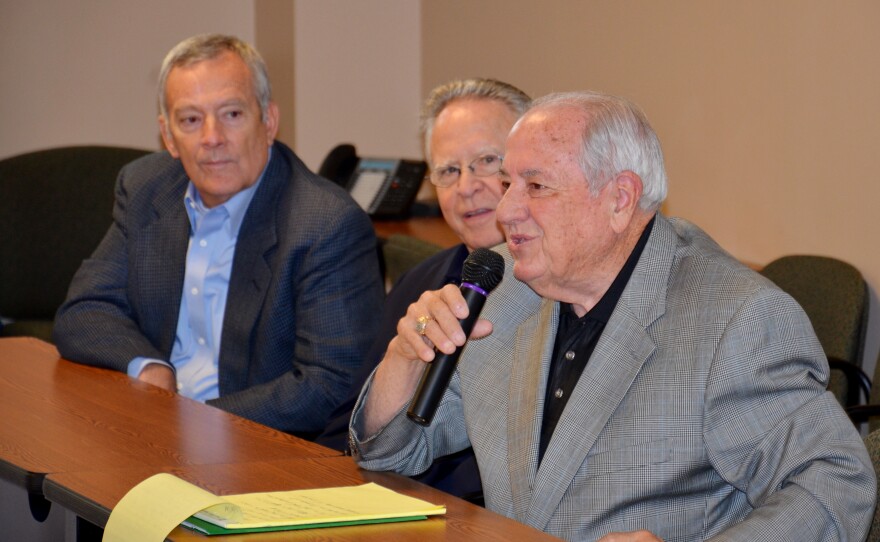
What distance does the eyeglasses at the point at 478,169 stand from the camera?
3125 mm

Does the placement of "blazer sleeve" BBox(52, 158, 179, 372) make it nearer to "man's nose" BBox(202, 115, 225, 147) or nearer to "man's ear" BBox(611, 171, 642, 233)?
"man's nose" BBox(202, 115, 225, 147)

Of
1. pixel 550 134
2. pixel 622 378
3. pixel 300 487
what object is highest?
pixel 550 134

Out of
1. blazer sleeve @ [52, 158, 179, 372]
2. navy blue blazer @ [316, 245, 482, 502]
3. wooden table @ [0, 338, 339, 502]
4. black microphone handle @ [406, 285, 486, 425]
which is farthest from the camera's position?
blazer sleeve @ [52, 158, 179, 372]

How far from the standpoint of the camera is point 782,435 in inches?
75.5

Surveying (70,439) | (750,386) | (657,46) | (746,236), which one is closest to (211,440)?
(70,439)

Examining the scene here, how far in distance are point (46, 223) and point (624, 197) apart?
3.86 m

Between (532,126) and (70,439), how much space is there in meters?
1.18

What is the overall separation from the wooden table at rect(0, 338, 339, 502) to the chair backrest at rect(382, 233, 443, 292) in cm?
126

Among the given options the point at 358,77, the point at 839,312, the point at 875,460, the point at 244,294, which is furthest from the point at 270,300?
the point at 358,77

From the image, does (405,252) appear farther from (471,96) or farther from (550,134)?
(550,134)

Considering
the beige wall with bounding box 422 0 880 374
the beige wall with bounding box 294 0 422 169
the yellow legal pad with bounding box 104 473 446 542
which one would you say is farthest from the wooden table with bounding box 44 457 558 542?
the beige wall with bounding box 294 0 422 169

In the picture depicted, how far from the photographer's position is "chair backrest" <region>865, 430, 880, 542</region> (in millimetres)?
1996

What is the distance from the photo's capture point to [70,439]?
8.01 feet

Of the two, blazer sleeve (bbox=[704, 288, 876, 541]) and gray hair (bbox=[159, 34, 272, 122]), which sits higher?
gray hair (bbox=[159, 34, 272, 122])
